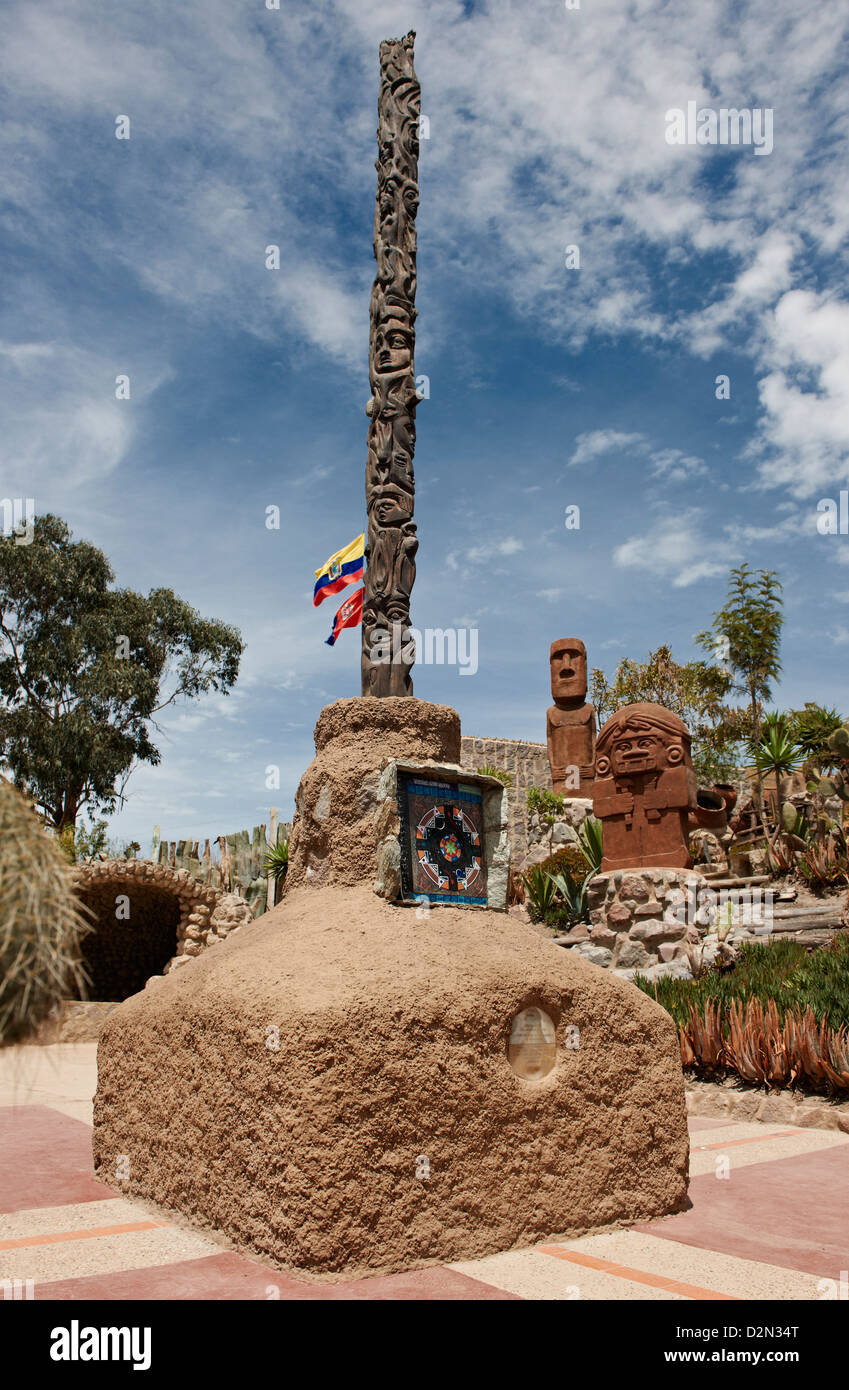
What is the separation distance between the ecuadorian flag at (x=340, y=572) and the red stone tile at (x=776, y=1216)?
9116mm

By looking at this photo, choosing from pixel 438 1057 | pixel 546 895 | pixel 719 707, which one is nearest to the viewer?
pixel 438 1057

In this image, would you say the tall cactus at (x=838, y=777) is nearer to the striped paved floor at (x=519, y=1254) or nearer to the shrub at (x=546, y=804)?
the shrub at (x=546, y=804)

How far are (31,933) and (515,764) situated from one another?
2751 cm

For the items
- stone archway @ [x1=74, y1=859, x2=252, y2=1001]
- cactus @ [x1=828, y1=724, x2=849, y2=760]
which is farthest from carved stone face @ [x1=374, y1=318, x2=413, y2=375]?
cactus @ [x1=828, y1=724, x2=849, y2=760]

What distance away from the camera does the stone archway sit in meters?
14.8

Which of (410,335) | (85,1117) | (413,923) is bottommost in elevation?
(85,1117)

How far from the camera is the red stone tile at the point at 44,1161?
480cm

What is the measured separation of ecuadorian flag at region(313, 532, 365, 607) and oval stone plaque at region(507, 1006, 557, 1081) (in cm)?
938

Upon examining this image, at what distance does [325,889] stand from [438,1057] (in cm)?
134

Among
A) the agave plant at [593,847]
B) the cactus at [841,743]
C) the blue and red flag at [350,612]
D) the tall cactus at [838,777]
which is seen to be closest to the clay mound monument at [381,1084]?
the blue and red flag at [350,612]

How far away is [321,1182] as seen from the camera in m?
3.45

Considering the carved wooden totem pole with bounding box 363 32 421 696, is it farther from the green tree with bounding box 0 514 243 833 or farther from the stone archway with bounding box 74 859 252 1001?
the green tree with bounding box 0 514 243 833
